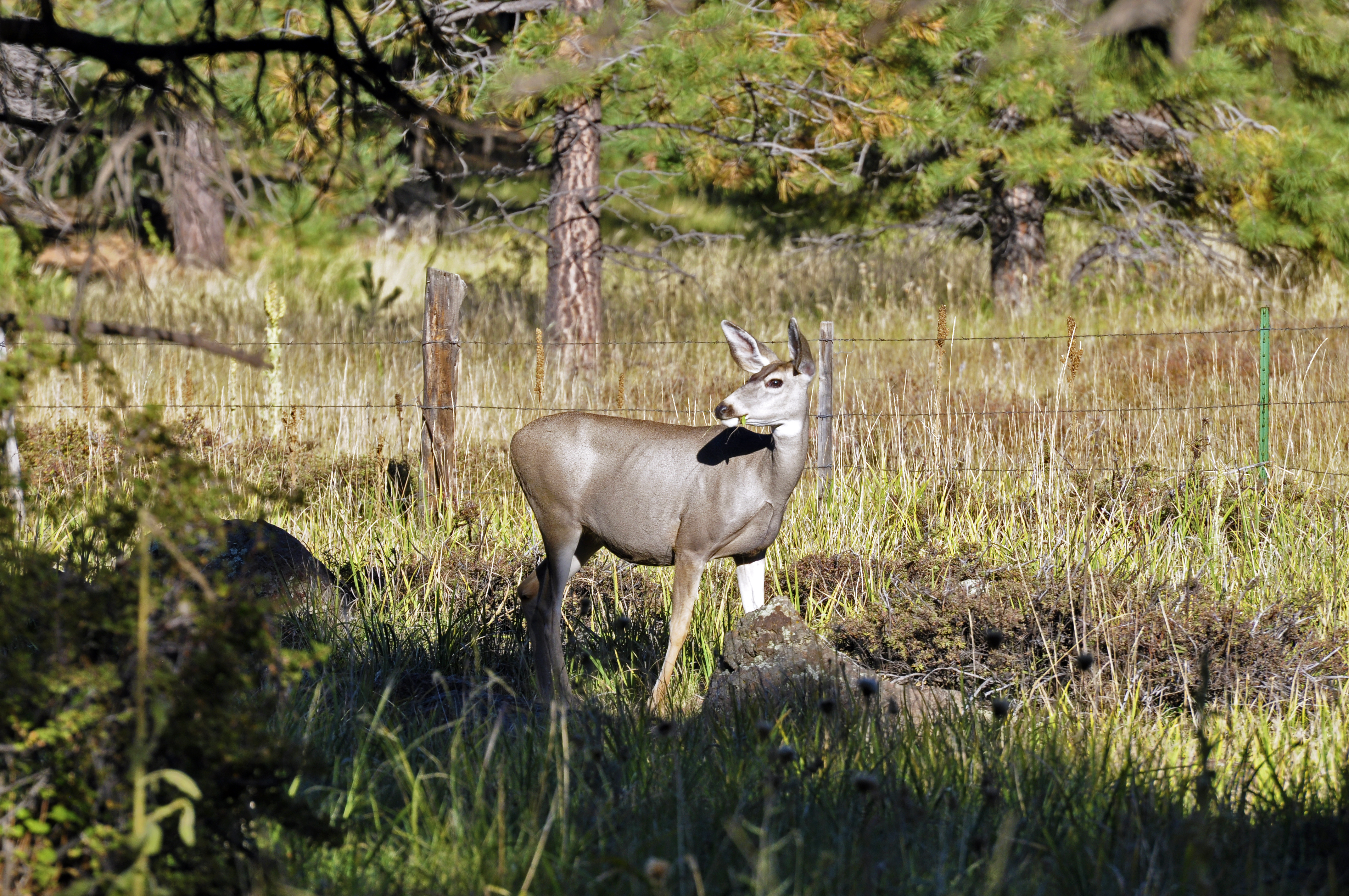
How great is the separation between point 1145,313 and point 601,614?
9294 millimetres

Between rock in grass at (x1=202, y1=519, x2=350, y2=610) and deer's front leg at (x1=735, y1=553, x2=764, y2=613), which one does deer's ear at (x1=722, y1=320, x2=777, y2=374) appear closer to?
deer's front leg at (x1=735, y1=553, x2=764, y2=613)

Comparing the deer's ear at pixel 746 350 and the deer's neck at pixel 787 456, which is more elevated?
the deer's ear at pixel 746 350

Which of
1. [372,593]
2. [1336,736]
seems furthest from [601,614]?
[1336,736]

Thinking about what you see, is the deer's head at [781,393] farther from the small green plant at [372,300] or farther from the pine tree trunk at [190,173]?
the small green plant at [372,300]

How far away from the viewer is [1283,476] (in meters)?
6.93

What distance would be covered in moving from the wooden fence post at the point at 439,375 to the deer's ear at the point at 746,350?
8.76ft

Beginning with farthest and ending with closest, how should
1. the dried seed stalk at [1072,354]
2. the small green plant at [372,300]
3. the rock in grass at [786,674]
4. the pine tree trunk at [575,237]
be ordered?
the small green plant at [372,300] < the pine tree trunk at [575,237] < the dried seed stalk at [1072,354] < the rock in grass at [786,674]

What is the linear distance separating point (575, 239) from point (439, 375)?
3.97 meters

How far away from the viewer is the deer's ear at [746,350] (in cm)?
495

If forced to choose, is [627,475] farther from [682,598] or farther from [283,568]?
[283,568]

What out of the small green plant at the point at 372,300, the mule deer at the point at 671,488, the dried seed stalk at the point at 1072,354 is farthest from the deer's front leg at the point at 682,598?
the small green plant at the point at 372,300

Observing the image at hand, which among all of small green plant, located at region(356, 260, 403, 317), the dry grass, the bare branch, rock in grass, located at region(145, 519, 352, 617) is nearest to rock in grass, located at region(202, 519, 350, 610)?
rock in grass, located at region(145, 519, 352, 617)

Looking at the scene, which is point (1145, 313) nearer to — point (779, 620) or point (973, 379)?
point (973, 379)

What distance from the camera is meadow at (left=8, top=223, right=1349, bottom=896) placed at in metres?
2.81
